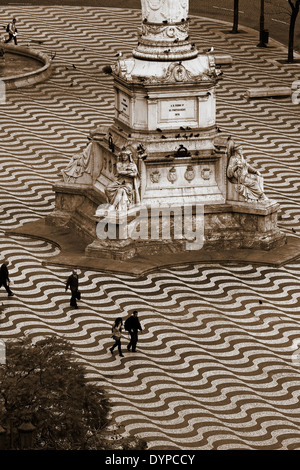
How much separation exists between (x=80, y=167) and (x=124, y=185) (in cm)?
286

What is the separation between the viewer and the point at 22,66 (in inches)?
2149

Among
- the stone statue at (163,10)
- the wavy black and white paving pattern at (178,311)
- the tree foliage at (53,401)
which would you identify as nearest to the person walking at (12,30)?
the wavy black and white paving pattern at (178,311)

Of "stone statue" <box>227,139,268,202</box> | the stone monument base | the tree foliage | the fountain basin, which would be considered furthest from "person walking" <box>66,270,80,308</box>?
the fountain basin

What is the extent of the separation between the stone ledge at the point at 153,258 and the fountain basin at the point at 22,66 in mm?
13956

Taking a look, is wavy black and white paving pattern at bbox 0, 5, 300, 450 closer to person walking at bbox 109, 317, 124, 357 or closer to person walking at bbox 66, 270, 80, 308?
person walking at bbox 66, 270, 80, 308

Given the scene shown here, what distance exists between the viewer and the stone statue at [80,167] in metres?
40.0

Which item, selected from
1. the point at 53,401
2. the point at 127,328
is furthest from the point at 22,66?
the point at 53,401

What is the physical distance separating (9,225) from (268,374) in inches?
399

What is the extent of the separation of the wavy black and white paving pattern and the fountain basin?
106 cm

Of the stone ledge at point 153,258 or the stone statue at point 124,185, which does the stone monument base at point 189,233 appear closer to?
the stone ledge at point 153,258

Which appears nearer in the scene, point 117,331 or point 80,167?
point 117,331

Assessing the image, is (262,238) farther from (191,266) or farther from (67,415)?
(67,415)

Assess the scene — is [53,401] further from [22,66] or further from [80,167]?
[22,66]

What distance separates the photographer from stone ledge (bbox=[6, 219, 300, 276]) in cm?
3725
